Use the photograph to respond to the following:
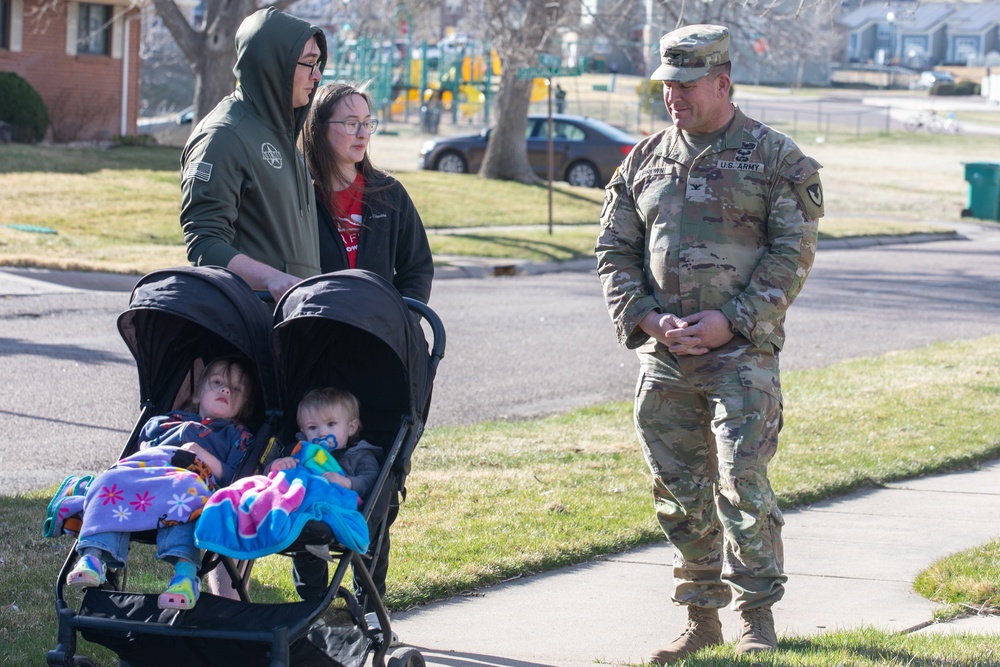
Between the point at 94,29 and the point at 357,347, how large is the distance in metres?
28.2

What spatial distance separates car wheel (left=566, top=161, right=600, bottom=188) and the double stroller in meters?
24.2

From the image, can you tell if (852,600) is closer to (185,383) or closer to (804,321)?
(185,383)

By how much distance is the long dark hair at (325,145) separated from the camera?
185 inches

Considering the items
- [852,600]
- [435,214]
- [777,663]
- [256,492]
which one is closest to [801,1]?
[852,600]

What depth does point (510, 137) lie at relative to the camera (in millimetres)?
27188

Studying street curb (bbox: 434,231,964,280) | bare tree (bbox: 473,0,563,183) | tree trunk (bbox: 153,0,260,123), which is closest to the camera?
street curb (bbox: 434,231,964,280)

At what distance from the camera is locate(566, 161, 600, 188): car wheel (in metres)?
28.2

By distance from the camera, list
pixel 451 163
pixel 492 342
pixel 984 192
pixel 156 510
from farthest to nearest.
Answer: pixel 451 163, pixel 984 192, pixel 492 342, pixel 156 510

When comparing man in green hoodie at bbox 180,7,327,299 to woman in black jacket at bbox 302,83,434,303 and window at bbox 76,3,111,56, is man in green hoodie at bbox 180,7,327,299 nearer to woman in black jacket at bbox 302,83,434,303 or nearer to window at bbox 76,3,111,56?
woman in black jacket at bbox 302,83,434,303

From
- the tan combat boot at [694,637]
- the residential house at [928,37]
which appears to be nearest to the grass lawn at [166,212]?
the tan combat boot at [694,637]

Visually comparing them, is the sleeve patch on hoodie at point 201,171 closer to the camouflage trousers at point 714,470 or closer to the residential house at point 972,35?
the camouflage trousers at point 714,470

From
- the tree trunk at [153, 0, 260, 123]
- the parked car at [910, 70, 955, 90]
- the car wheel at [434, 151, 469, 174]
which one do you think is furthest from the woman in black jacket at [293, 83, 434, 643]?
the parked car at [910, 70, 955, 90]

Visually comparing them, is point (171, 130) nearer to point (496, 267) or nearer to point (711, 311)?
point (496, 267)

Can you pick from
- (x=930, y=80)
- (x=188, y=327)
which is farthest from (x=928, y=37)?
(x=188, y=327)
